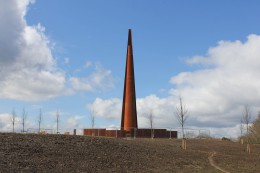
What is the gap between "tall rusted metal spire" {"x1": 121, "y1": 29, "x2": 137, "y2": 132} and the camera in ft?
210

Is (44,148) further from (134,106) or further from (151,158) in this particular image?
(134,106)

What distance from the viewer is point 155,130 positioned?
62.5 meters

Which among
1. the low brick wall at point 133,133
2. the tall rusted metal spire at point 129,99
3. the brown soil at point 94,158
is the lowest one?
the brown soil at point 94,158

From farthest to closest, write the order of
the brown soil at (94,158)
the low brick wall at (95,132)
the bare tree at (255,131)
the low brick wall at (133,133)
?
the bare tree at (255,131), the low brick wall at (95,132), the low brick wall at (133,133), the brown soil at (94,158)

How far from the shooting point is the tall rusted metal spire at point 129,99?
210 ft

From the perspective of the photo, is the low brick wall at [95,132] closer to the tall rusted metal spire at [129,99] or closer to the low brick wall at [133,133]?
the low brick wall at [133,133]

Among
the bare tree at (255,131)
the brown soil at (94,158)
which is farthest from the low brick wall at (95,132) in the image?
the bare tree at (255,131)

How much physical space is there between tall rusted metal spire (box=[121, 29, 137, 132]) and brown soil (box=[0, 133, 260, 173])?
24774mm

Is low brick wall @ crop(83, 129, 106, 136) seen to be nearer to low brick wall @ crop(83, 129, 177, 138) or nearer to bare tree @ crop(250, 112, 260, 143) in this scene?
low brick wall @ crop(83, 129, 177, 138)

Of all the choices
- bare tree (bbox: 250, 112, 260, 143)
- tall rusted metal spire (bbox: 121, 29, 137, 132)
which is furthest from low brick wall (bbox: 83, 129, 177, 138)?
bare tree (bbox: 250, 112, 260, 143)

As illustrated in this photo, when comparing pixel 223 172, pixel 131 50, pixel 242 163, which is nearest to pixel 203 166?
pixel 223 172

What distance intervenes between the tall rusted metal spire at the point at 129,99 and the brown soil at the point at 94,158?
24774 millimetres

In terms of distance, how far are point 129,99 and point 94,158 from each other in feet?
116

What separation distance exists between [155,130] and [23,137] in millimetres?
32768
